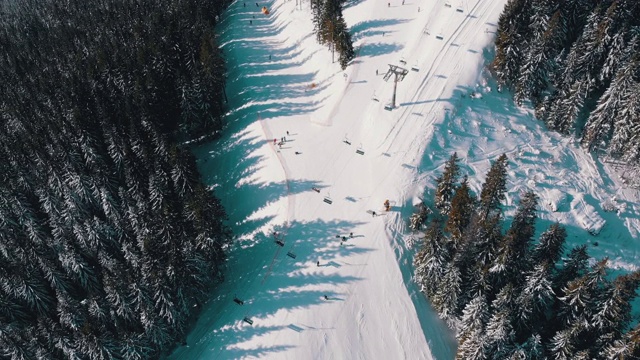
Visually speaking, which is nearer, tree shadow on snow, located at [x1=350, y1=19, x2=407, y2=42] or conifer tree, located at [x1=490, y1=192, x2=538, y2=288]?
conifer tree, located at [x1=490, y1=192, x2=538, y2=288]

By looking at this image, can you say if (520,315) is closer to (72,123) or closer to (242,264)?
(242,264)

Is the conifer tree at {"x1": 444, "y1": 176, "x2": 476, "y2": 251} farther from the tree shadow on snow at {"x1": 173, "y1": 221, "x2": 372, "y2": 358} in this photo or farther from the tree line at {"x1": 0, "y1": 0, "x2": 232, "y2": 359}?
the tree line at {"x1": 0, "y1": 0, "x2": 232, "y2": 359}

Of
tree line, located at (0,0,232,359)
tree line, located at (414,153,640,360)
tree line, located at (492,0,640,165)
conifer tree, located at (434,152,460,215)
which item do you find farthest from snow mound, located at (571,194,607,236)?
tree line, located at (0,0,232,359)

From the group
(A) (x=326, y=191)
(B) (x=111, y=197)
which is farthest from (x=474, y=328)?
(B) (x=111, y=197)

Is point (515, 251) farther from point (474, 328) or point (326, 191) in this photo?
point (326, 191)

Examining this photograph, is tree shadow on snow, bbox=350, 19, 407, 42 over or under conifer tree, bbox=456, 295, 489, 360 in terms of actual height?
over

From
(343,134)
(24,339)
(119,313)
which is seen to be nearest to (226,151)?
(343,134)

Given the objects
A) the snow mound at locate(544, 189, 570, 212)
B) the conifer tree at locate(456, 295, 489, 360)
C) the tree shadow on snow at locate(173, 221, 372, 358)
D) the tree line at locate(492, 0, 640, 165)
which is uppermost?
the tree line at locate(492, 0, 640, 165)

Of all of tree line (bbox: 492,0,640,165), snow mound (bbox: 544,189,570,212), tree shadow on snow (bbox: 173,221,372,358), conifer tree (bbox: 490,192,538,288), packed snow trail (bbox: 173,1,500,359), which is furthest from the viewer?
tree line (bbox: 492,0,640,165)
